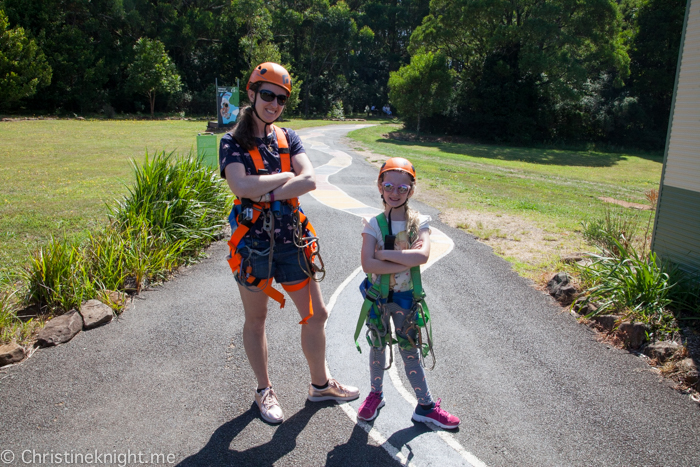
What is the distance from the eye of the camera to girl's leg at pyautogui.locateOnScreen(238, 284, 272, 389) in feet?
9.95

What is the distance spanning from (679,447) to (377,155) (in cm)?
1875

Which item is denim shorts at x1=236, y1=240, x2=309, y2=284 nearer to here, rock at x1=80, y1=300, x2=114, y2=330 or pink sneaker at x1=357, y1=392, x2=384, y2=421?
pink sneaker at x1=357, y1=392, x2=384, y2=421

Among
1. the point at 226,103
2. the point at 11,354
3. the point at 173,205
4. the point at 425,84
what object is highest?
the point at 425,84

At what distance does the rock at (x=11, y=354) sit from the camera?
397 centimetres

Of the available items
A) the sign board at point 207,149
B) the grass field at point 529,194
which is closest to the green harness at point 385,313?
the grass field at point 529,194

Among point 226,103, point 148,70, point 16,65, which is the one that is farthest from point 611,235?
point 148,70

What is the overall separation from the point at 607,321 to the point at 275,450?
3.79 m

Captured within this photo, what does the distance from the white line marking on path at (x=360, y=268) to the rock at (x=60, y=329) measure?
8.31 feet

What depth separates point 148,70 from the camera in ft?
131

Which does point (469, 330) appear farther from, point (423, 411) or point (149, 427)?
point (149, 427)

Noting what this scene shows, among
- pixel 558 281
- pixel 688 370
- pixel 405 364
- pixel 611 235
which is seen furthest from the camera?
pixel 611 235

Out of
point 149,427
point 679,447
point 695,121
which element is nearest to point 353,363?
point 149,427

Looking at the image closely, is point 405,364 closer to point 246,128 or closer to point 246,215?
point 246,215

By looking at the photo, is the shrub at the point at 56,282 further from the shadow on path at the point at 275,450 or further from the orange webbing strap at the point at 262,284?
the orange webbing strap at the point at 262,284
